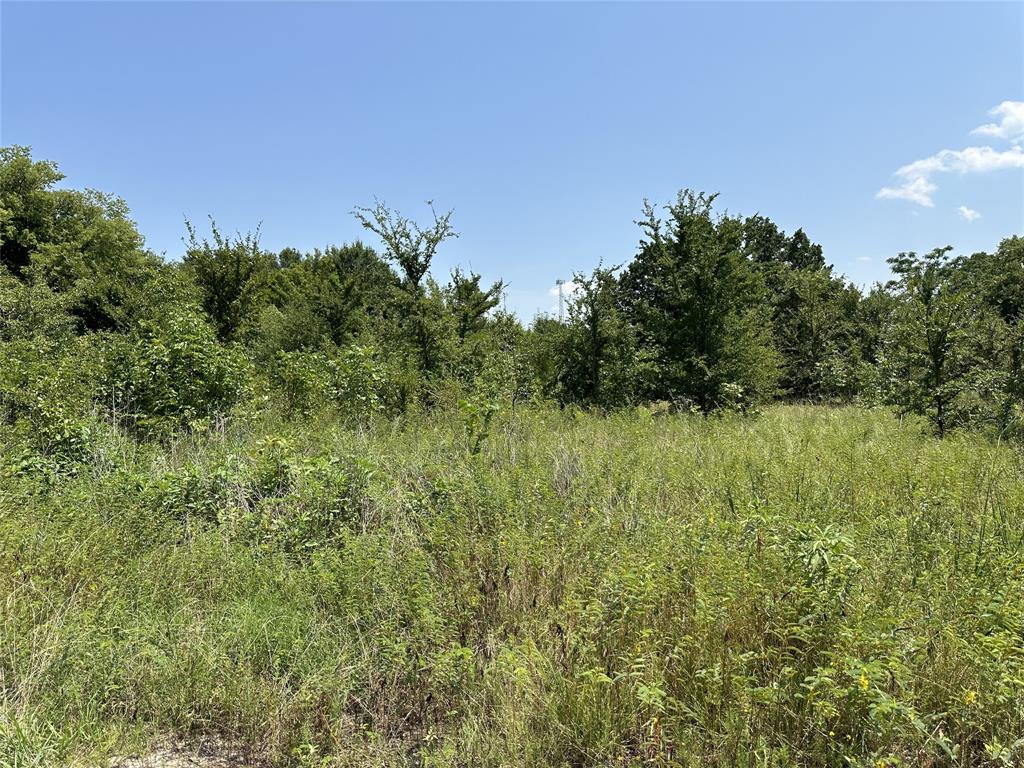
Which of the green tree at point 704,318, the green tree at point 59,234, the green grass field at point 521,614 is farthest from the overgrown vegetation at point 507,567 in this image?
the green tree at point 59,234

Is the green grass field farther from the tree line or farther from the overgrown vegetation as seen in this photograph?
the tree line

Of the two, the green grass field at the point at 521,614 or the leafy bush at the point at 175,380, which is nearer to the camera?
the green grass field at the point at 521,614

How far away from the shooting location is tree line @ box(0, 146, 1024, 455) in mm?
7375

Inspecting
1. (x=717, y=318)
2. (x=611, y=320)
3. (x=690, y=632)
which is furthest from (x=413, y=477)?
(x=717, y=318)

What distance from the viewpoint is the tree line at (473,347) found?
738cm

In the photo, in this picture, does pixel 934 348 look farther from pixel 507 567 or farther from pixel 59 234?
pixel 59 234

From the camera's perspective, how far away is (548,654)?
8.71ft

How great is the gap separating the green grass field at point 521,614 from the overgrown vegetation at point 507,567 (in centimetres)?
2

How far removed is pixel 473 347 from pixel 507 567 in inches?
328

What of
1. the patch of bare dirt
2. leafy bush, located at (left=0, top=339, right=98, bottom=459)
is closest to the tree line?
leafy bush, located at (left=0, top=339, right=98, bottom=459)

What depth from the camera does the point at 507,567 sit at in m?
3.34

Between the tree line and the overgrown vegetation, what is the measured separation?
9cm

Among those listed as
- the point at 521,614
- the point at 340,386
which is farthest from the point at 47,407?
the point at 521,614

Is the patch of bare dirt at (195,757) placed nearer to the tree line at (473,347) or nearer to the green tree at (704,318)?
the tree line at (473,347)
